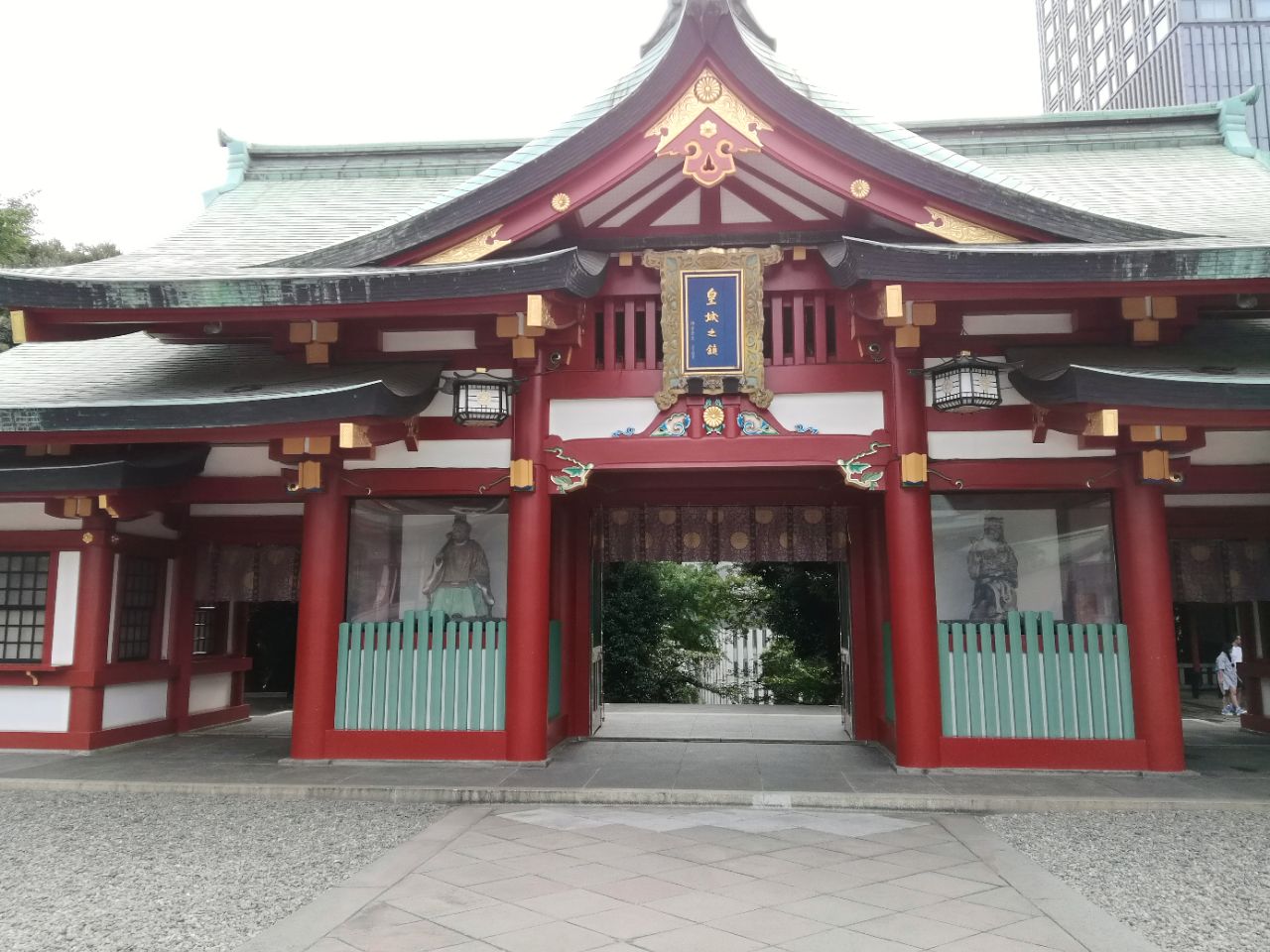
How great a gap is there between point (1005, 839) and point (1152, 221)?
7080 millimetres

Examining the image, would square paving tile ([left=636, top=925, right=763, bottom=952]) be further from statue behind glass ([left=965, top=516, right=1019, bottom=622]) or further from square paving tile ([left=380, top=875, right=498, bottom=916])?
statue behind glass ([left=965, top=516, right=1019, bottom=622])

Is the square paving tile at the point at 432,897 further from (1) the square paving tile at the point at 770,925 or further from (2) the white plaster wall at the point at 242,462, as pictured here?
(2) the white plaster wall at the point at 242,462

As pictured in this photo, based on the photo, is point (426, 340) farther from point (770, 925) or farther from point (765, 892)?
point (770, 925)

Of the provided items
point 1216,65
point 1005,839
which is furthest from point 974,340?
point 1216,65

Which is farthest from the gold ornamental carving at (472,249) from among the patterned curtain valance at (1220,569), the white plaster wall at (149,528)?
the patterned curtain valance at (1220,569)

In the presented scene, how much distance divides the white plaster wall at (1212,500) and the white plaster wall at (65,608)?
1217cm

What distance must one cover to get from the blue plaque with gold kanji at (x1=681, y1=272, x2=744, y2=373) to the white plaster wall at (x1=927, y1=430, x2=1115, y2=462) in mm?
2143

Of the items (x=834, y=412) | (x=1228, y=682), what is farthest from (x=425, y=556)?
(x=1228, y=682)

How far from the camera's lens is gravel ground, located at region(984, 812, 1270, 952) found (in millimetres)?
4773

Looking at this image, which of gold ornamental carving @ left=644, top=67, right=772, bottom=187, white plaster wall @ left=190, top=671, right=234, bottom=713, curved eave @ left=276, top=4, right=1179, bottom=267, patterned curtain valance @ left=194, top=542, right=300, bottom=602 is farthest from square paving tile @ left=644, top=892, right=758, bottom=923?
white plaster wall @ left=190, top=671, right=234, bottom=713

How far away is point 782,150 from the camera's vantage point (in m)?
8.79

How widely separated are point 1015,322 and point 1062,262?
1.21 meters

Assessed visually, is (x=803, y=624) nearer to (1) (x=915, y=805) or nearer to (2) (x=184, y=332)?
(1) (x=915, y=805)

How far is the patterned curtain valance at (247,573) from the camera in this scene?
11.4 metres
